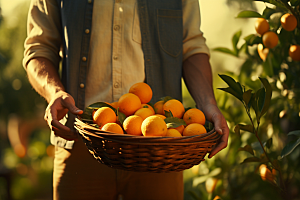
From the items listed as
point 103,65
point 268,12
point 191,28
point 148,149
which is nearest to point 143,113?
point 148,149

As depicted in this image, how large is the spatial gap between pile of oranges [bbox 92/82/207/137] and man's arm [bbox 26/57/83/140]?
11cm

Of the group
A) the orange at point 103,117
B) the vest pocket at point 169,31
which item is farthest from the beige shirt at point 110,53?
the orange at point 103,117

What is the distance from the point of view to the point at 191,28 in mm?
1349

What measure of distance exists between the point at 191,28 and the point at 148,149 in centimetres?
84

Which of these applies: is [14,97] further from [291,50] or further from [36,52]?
[291,50]

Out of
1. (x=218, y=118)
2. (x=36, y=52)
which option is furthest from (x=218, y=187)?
(x=36, y=52)

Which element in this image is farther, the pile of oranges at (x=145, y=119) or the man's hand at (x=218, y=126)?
the man's hand at (x=218, y=126)

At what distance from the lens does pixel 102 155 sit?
771 millimetres

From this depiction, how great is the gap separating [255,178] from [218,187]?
8.5 inches

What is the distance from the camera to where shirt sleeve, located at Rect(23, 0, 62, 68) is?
1.21 meters

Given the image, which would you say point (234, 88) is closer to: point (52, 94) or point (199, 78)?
point (199, 78)

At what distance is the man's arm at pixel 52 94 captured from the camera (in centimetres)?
88

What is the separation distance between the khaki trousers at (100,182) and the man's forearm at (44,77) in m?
0.25

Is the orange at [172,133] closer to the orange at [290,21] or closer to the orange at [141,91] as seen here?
the orange at [141,91]
